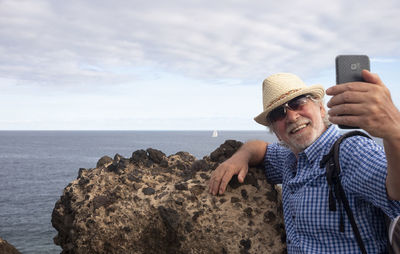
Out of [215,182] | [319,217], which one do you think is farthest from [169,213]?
[319,217]

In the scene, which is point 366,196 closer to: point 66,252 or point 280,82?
point 280,82

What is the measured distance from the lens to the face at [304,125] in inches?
147

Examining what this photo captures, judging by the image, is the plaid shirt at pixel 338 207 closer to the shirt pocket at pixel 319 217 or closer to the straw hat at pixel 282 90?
the shirt pocket at pixel 319 217

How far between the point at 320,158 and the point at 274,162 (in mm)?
1131

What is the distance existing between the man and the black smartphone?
0.16m

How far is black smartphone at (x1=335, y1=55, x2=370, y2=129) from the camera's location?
242cm

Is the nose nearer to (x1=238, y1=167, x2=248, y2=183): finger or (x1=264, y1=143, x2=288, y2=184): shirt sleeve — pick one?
(x1=264, y1=143, x2=288, y2=184): shirt sleeve

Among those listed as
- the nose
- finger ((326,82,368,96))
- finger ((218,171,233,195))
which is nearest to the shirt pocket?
the nose

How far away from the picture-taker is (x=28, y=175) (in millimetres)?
68062

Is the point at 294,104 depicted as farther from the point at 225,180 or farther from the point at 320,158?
the point at 225,180

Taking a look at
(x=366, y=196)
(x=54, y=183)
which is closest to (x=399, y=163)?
(x=366, y=196)

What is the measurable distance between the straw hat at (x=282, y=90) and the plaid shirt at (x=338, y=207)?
1.43 feet

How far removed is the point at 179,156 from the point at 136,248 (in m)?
1.56

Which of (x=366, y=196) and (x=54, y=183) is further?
(x=54, y=183)
